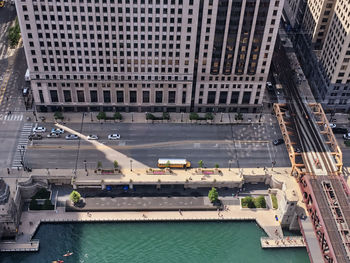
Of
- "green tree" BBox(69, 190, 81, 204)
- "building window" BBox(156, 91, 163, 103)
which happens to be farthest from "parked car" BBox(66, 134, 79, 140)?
"building window" BBox(156, 91, 163, 103)

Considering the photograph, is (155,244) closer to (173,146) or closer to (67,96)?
(173,146)

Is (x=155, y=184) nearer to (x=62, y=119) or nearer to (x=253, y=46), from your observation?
(x=62, y=119)

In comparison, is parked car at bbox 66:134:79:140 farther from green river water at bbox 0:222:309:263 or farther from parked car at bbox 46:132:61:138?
green river water at bbox 0:222:309:263

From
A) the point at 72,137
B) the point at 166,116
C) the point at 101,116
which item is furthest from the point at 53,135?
the point at 166,116

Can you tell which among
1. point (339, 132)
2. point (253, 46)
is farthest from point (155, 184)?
point (339, 132)

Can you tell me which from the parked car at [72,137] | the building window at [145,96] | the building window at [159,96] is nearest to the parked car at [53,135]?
the parked car at [72,137]

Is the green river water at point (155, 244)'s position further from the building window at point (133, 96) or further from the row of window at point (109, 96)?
the building window at point (133, 96)

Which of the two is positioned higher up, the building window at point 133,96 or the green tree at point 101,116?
the building window at point 133,96
